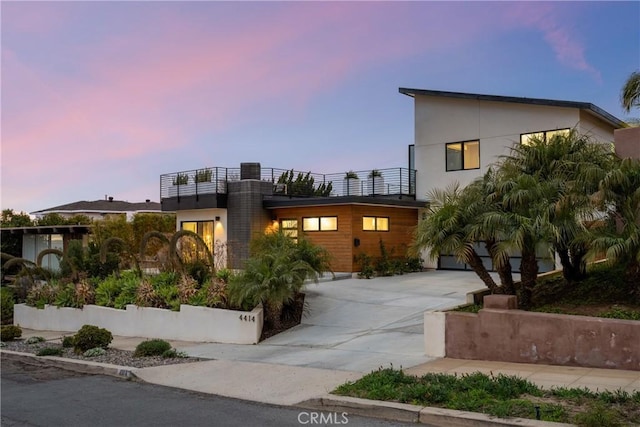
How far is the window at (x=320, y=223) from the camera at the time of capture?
23.9 meters

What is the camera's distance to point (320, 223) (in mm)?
24328

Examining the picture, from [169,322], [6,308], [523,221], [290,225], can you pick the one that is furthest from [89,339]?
[290,225]

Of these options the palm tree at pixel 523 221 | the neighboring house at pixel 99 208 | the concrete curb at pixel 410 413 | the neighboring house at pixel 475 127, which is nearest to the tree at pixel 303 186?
the neighboring house at pixel 475 127

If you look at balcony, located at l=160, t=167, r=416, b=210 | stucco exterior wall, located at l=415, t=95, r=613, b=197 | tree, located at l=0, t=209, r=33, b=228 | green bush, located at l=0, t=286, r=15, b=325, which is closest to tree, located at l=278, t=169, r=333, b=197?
balcony, located at l=160, t=167, r=416, b=210

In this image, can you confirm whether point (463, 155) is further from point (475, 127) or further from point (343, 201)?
point (343, 201)

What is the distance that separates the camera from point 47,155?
25.2 m

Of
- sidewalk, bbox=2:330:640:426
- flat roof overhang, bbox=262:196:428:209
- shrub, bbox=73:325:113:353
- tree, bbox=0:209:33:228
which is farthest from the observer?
tree, bbox=0:209:33:228

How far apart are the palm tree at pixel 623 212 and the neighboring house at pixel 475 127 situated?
11.9 metres

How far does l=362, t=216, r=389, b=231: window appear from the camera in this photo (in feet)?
78.7

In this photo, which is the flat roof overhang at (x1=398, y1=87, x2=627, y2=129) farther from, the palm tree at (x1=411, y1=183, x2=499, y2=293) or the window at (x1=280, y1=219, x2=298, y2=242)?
the palm tree at (x1=411, y1=183, x2=499, y2=293)

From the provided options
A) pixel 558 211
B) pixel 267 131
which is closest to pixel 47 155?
pixel 267 131

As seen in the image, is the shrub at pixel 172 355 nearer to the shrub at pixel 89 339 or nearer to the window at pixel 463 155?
the shrub at pixel 89 339

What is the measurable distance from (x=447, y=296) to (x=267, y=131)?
13.0m

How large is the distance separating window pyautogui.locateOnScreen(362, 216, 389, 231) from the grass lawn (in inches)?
605
